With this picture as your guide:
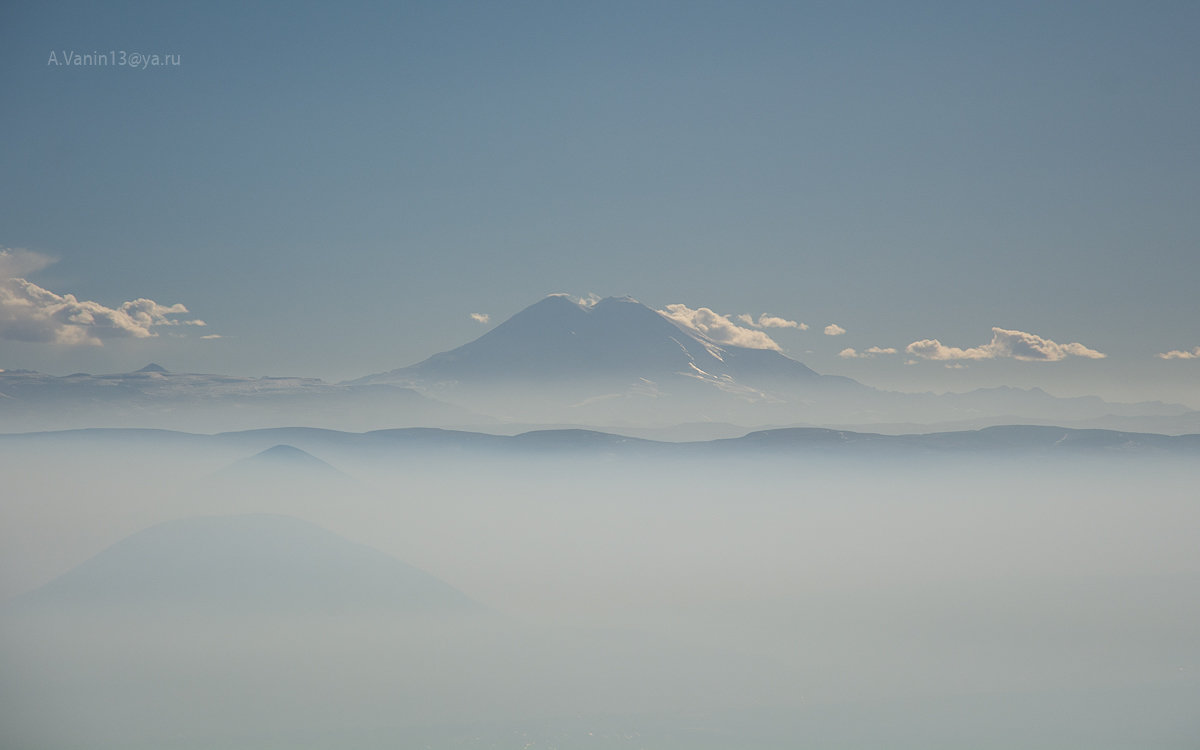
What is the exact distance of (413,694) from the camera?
15250cm

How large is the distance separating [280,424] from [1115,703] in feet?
578

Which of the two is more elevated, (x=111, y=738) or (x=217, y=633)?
(x=217, y=633)

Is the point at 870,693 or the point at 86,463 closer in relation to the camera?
the point at 86,463

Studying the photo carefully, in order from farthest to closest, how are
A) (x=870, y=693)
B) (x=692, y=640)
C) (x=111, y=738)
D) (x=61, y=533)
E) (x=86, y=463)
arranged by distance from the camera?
(x=692, y=640), (x=870, y=693), (x=111, y=738), (x=61, y=533), (x=86, y=463)

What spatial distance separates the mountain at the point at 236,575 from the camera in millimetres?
137938

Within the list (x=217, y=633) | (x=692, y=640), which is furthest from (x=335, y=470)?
(x=692, y=640)

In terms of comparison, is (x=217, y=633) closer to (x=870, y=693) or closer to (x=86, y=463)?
(x=86, y=463)

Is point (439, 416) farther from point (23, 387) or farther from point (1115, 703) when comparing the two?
point (1115, 703)

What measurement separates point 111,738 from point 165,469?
252 feet

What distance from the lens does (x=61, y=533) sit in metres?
76.6

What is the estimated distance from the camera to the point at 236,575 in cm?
14438

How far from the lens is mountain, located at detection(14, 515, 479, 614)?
138m

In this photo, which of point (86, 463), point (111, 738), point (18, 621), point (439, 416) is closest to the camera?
point (86, 463)

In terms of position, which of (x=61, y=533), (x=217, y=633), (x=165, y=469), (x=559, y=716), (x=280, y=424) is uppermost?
(x=280, y=424)
